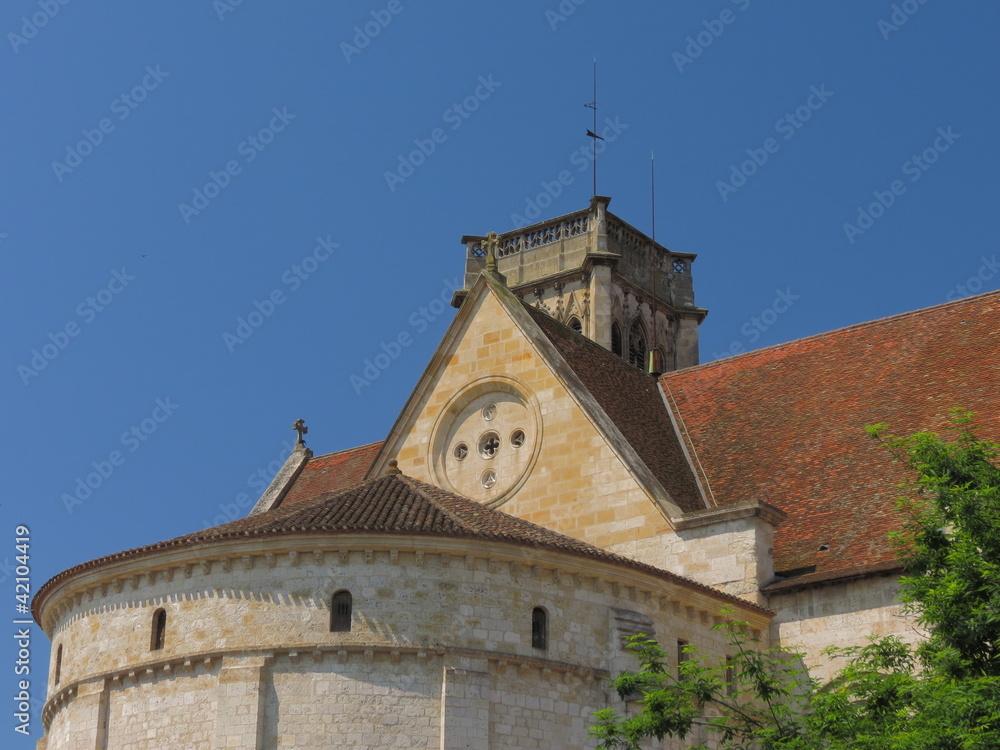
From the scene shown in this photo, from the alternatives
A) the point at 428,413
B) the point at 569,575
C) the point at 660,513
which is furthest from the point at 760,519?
the point at 428,413

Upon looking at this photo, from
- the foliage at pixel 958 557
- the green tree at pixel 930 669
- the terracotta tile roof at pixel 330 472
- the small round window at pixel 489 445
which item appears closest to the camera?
the green tree at pixel 930 669

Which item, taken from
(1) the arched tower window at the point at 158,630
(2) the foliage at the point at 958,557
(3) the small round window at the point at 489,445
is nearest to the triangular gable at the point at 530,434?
(3) the small round window at the point at 489,445

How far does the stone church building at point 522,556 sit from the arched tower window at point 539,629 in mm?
35

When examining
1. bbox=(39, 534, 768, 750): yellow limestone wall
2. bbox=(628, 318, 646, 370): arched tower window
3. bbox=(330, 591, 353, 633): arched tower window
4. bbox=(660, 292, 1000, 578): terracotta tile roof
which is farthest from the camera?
bbox=(628, 318, 646, 370): arched tower window

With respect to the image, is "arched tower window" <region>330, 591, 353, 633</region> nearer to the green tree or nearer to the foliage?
the green tree

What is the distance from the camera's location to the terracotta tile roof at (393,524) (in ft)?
86.6

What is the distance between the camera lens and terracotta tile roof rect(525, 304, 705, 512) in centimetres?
3359

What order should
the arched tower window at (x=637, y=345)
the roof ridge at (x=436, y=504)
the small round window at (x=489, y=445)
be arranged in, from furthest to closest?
the arched tower window at (x=637, y=345) < the small round window at (x=489, y=445) < the roof ridge at (x=436, y=504)

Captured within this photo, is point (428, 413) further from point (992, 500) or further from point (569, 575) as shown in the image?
point (992, 500)

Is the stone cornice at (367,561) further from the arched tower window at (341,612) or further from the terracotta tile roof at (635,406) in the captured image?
the terracotta tile roof at (635,406)

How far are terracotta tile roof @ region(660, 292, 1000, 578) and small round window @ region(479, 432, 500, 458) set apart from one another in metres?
4.16

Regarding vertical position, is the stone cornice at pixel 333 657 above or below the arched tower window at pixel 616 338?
below

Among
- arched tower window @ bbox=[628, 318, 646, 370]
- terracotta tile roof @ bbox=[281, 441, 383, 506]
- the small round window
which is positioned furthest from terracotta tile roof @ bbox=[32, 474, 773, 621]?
arched tower window @ bbox=[628, 318, 646, 370]

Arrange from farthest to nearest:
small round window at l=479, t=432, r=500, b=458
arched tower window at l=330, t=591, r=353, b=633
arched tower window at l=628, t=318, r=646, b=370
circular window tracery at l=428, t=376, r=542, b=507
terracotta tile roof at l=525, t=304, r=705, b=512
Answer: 1. arched tower window at l=628, t=318, r=646, b=370
2. small round window at l=479, t=432, r=500, b=458
3. circular window tracery at l=428, t=376, r=542, b=507
4. terracotta tile roof at l=525, t=304, r=705, b=512
5. arched tower window at l=330, t=591, r=353, b=633
